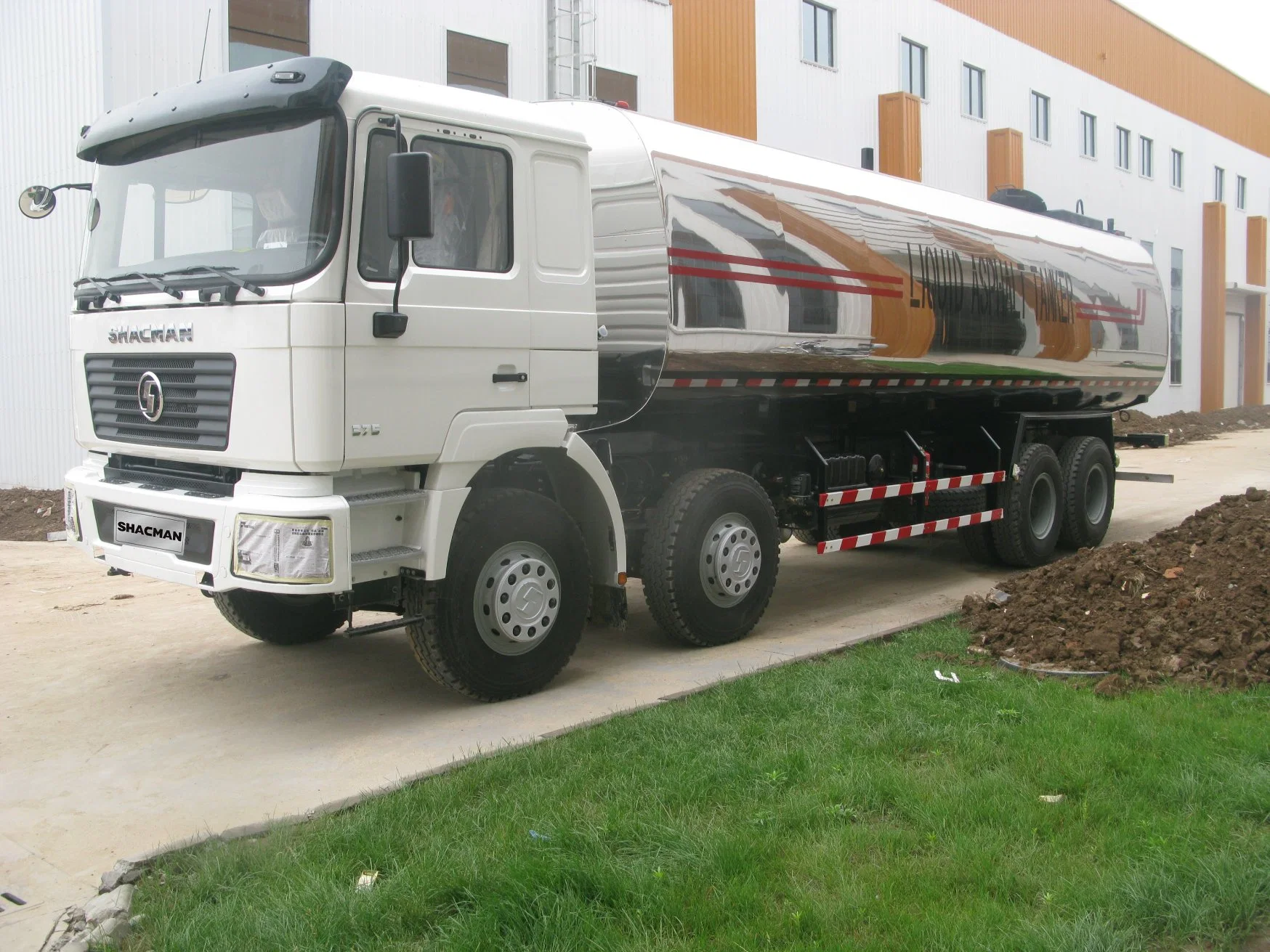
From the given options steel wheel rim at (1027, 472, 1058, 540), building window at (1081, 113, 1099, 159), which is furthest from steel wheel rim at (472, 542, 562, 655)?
building window at (1081, 113, 1099, 159)

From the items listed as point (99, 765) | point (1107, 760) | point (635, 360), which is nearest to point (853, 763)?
point (1107, 760)

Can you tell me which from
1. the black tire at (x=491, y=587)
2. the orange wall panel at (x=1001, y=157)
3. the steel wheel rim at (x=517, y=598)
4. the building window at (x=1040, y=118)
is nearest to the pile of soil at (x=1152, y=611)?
the black tire at (x=491, y=587)

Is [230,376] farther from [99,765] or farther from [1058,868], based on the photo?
[1058,868]

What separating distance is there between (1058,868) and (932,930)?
Answer: 657 mm

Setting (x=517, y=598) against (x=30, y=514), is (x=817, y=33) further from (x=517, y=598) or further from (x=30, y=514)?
(x=517, y=598)

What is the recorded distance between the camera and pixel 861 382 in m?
8.47

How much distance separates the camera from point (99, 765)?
533 centimetres

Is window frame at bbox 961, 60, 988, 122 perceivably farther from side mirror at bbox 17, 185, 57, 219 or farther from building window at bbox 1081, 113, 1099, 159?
side mirror at bbox 17, 185, 57, 219

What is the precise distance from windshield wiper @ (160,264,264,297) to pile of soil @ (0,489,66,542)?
23.6 ft

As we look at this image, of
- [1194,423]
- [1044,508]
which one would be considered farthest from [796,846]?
[1194,423]

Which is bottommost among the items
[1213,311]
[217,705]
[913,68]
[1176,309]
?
[217,705]

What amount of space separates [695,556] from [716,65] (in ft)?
48.3

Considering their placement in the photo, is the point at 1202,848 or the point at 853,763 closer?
the point at 1202,848

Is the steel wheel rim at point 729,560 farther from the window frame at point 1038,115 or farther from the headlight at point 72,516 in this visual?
the window frame at point 1038,115
